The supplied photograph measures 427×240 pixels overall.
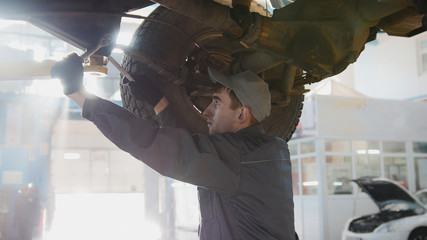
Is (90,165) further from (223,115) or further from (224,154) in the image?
(224,154)

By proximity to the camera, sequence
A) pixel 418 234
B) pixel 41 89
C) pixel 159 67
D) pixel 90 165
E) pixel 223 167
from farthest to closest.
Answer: pixel 90 165 → pixel 41 89 → pixel 418 234 → pixel 159 67 → pixel 223 167

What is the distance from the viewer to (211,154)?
136cm

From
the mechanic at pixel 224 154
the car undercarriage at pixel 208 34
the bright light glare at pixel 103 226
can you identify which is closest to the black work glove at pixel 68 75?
the mechanic at pixel 224 154

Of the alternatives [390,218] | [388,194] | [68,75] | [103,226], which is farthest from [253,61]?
[103,226]

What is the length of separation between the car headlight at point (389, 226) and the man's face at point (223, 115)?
6.39 m

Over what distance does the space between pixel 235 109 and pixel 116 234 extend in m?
9.39

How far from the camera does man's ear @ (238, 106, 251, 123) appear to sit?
1.64 meters

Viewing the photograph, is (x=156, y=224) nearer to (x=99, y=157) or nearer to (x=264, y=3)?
(x=264, y=3)

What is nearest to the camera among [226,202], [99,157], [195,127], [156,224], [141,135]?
[141,135]

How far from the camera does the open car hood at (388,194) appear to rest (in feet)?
24.4

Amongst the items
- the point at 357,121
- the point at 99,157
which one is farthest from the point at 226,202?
the point at 99,157

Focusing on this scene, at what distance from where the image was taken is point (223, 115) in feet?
5.43

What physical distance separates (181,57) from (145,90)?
24 cm

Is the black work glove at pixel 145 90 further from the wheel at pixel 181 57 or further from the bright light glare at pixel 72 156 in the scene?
the bright light glare at pixel 72 156
